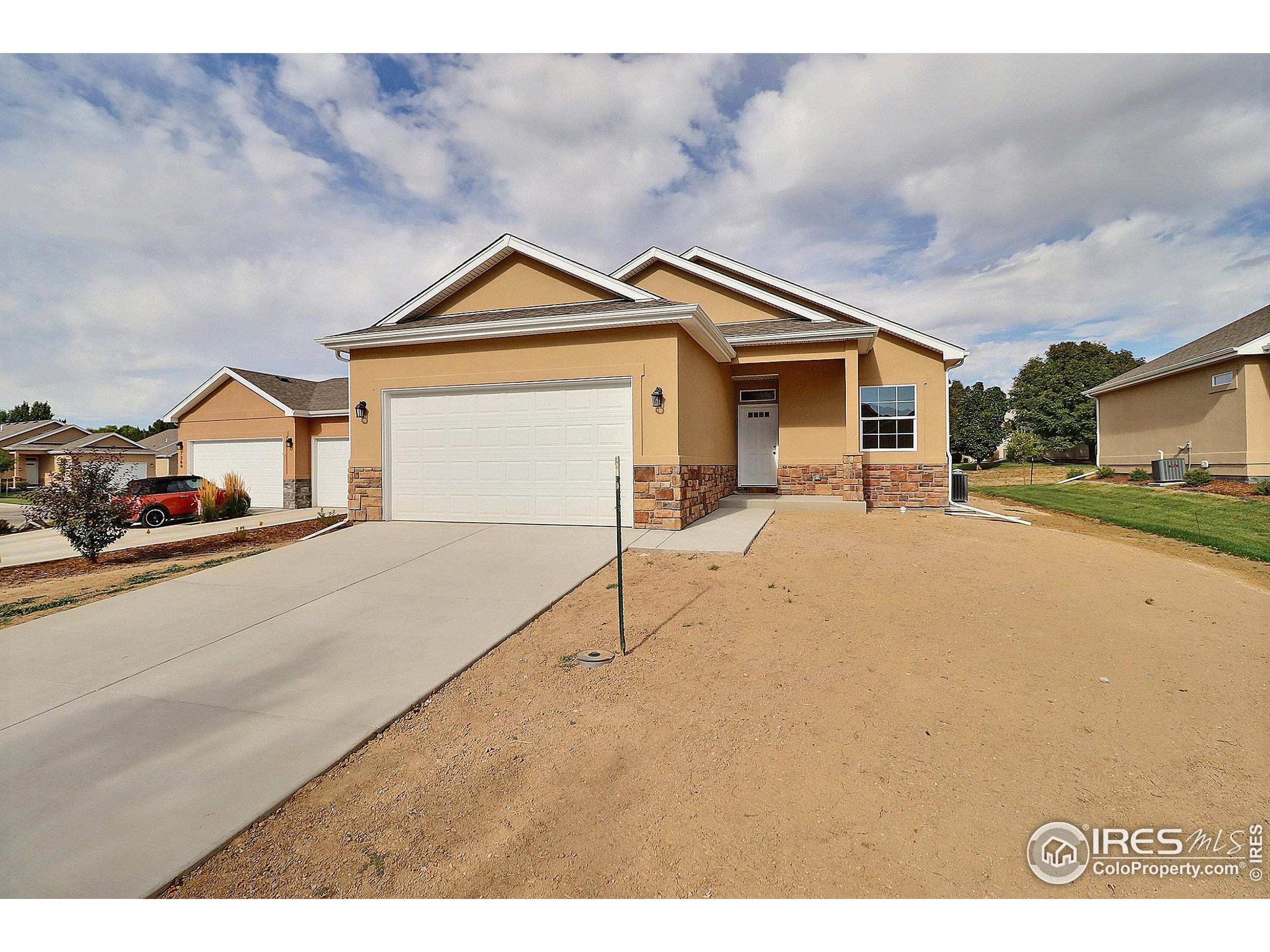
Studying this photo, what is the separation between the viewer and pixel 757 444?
43.7ft

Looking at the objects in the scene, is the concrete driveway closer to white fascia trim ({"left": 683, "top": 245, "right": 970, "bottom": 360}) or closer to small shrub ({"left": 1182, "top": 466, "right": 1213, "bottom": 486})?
white fascia trim ({"left": 683, "top": 245, "right": 970, "bottom": 360})

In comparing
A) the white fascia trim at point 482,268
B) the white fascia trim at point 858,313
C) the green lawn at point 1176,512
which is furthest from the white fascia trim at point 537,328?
the green lawn at point 1176,512

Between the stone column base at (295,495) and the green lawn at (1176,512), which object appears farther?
the stone column base at (295,495)

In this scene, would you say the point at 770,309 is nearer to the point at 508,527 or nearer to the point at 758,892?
the point at 508,527

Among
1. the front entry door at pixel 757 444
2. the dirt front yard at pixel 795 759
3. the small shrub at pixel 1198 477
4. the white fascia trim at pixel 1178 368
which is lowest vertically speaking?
the dirt front yard at pixel 795 759

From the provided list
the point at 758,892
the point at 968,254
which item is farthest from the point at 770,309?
the point at 758,892

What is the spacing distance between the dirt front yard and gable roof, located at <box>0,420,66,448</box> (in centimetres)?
4474

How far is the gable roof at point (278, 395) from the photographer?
16625 millimetres

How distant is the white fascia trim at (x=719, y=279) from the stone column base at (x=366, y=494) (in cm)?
746

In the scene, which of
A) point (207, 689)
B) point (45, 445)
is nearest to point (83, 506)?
point (207, 689)

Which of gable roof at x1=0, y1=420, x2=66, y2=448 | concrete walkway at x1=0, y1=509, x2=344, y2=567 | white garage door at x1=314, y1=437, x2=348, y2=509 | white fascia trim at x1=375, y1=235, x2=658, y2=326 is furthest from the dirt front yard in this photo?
gable roof at x1=0, y1=420, x2=66, y2=448

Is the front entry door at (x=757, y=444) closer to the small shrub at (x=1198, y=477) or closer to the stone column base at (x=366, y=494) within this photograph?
the stone column base at (x=366, y=494)

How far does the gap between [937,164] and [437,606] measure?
350 inches

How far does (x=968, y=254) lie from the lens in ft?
46.2
